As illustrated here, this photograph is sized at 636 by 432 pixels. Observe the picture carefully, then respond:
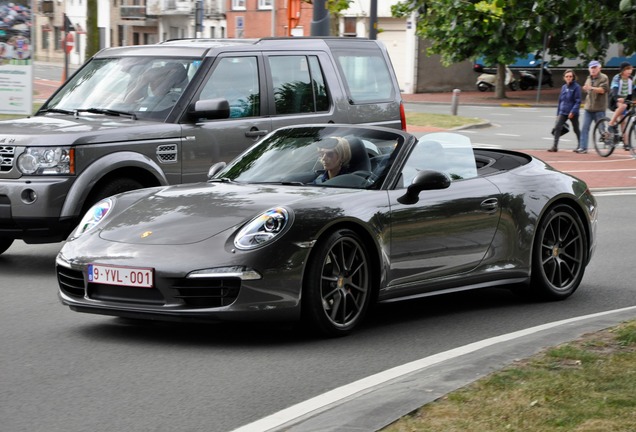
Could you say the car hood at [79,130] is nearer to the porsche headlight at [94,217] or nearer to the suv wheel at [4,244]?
the suv wheel at [4,244]

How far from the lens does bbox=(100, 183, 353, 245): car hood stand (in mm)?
7504

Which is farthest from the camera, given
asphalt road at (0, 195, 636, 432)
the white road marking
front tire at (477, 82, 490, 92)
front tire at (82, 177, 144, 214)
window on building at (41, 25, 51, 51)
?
window on building at (41, 25, 51, 51)

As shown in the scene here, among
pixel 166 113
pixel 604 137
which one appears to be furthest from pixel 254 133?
pixel 604 137

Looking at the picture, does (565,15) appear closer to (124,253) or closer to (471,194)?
(471,194)

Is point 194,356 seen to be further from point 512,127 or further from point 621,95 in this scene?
point 512,127

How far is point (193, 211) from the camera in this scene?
779cm

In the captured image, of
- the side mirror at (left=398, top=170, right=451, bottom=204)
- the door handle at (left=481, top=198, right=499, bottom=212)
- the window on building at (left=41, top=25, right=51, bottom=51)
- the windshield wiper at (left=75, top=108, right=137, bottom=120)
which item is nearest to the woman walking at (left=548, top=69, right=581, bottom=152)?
the windshield wiper at (left=75, top=108, right=137, bottom=120)

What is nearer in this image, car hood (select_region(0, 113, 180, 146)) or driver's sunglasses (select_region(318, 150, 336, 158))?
driver's sunglasses (select_region(318, 150, 336, 158))

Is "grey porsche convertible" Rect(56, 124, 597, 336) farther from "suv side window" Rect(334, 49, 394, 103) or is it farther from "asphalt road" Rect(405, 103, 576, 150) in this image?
"asphalt road" Rect(405, 103, 576, 150)

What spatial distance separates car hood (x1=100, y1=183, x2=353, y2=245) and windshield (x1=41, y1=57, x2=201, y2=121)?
2.88 meters

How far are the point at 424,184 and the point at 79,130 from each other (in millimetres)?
3478

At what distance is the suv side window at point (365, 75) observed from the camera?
12633mm

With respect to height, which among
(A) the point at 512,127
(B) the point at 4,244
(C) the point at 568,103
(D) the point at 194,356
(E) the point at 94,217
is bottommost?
(A) the point at 512,127

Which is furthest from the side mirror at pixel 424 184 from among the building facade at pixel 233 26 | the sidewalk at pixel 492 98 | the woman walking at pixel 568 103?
the sidewalk at pixel 492 98
